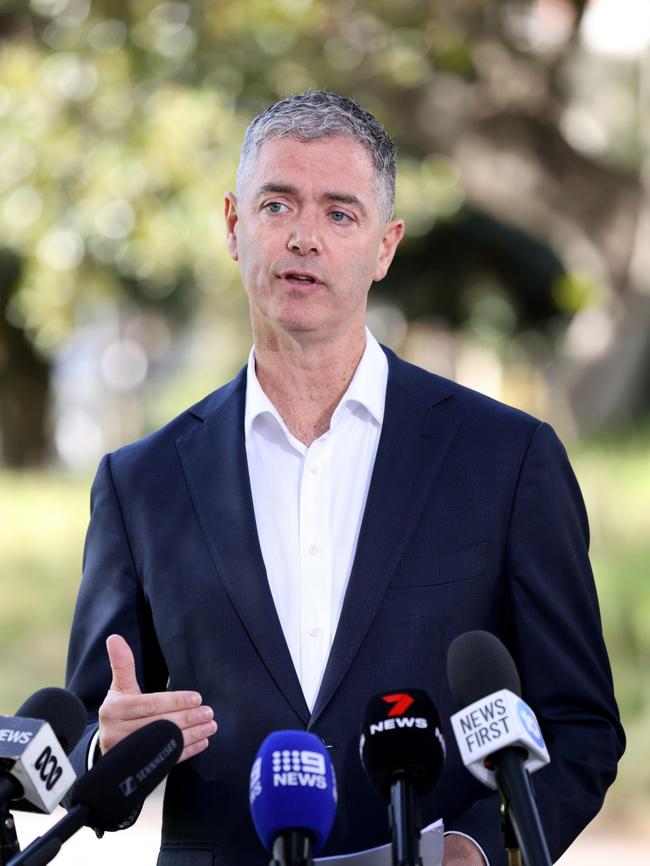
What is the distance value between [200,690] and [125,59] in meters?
10.1

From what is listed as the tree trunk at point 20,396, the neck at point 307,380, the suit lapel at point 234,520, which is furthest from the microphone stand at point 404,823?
the tree trunk at point 20,396

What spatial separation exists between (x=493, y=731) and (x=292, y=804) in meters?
0.30

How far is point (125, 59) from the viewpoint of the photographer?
12453 millimetres

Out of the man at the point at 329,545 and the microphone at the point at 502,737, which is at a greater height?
the man at the point at 329,545

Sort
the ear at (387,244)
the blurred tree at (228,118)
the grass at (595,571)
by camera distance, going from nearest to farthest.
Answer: the ear at (387,244) < the grass at (595,571) < the blurred tree at (228,118)

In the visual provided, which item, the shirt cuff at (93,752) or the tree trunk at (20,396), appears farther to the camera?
the tree trunk at (20,396)

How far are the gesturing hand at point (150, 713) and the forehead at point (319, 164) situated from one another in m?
0.98

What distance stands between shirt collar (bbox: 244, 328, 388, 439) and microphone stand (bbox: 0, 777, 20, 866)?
44.9 inches

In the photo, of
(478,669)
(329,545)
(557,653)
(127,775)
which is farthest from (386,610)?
(127,775)

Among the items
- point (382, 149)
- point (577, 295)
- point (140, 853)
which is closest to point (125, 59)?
point (577, 295)

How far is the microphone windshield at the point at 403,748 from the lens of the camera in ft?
7.24

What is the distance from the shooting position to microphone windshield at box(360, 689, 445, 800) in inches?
86.9

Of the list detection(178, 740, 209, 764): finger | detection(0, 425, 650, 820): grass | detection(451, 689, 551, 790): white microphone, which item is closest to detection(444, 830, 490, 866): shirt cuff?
detection(178, 740, 209, 764): finger

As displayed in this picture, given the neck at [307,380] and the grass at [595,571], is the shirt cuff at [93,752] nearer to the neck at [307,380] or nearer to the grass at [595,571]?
the neck at [307,380]
